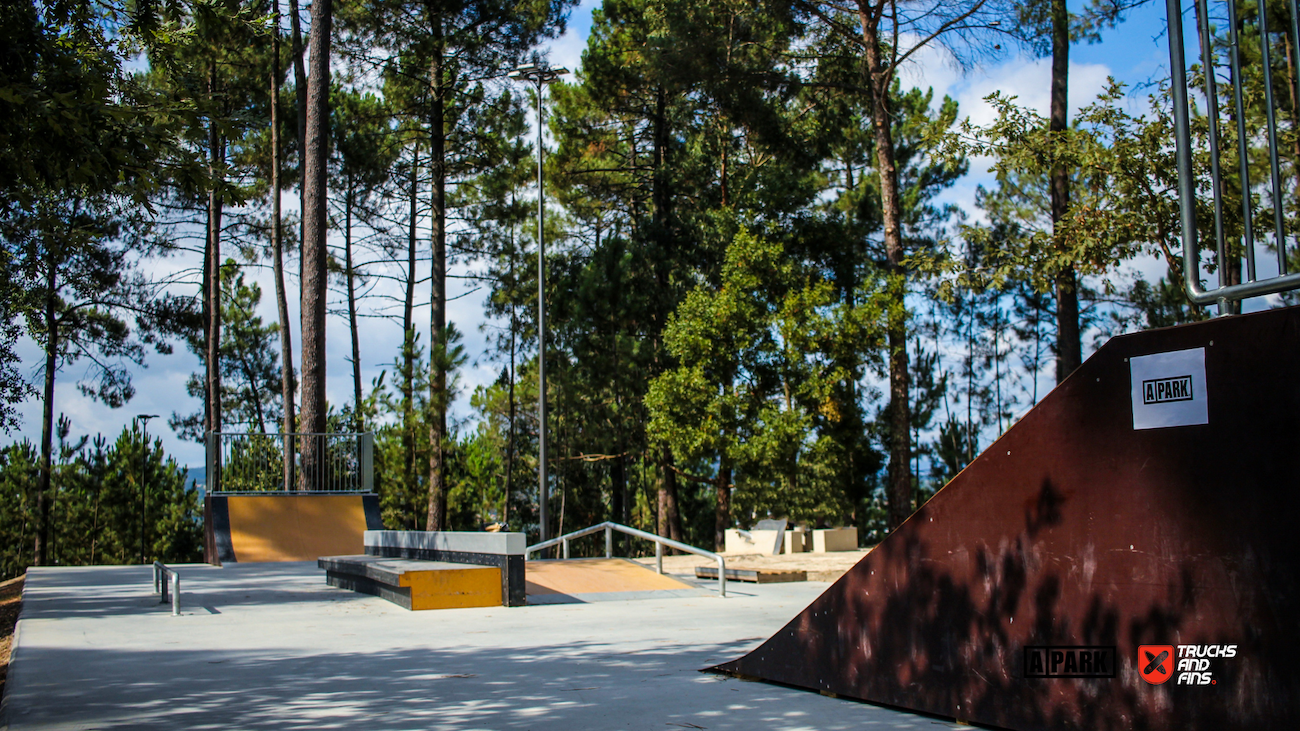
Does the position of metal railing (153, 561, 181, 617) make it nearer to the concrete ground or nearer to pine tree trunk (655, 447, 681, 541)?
the concrete ground

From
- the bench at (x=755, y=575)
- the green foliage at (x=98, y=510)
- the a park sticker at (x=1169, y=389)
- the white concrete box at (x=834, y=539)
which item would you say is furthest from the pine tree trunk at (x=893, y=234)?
the green foliage at (x=98, y=510)

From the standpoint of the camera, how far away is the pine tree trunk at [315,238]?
17.2 m

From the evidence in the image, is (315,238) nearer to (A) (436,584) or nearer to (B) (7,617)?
(B) (7,617)

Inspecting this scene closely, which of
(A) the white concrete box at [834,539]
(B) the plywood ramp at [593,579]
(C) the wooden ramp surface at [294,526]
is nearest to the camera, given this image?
(B) the plywood ramp at [593,579]

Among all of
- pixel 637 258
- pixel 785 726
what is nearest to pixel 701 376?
pixel 637 258

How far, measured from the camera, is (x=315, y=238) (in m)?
17.4

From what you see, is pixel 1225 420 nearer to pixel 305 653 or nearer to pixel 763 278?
pixel 305 653

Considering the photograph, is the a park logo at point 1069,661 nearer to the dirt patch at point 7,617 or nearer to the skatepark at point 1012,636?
Answer: the skatepark at point 1012,636

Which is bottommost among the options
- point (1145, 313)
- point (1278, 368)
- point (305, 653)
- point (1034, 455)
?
point (305, 653)

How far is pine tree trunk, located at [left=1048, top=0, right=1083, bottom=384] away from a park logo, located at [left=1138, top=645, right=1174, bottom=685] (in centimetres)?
1450

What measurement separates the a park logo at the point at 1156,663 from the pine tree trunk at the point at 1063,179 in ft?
47.6

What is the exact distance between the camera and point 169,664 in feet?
19.4

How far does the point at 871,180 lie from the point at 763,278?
9859 millimetres

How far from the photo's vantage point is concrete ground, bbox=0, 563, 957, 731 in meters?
4.22
